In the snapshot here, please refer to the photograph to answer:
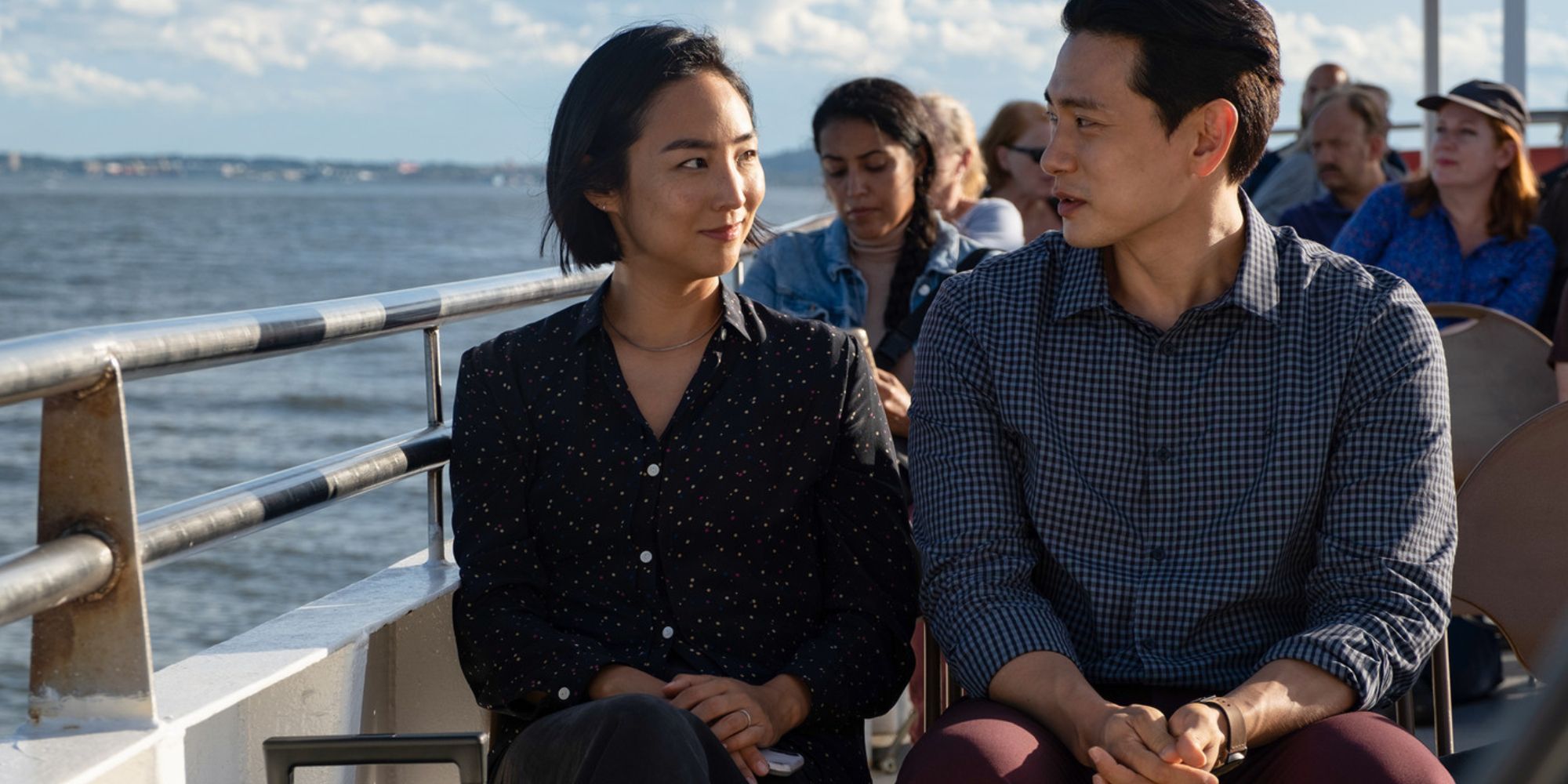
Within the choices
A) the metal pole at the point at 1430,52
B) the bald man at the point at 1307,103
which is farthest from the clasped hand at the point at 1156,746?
the metal pole at the point at 1430,52

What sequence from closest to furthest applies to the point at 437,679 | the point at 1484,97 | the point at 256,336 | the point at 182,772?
the point at 182,772 < the point at 256,336 < the point at 437,679 < the point at 1484,97

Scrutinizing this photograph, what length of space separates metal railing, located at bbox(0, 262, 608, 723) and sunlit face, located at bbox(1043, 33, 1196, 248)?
44.4 inches

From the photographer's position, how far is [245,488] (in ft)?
6.75

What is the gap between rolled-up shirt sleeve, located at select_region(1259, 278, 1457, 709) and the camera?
2.25 meters

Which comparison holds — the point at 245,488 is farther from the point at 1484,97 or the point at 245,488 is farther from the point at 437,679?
the point at 1484,97

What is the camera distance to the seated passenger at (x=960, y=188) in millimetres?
4836

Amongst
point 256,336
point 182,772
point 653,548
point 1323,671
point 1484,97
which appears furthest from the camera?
point 1484,97

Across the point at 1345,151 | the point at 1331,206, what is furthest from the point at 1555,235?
the point at 1345,151

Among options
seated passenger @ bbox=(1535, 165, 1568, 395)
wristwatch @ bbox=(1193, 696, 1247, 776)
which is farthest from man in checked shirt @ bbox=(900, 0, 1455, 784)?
seated passenger @ bbox=(1535, 165, 1568, 395)

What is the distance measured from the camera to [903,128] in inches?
173

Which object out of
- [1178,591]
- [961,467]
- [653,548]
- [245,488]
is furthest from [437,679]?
[1178,591]

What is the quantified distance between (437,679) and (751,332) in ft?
2.40

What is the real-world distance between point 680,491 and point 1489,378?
2.06 metres

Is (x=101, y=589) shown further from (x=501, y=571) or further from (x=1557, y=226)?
(x=1557, y=226)
